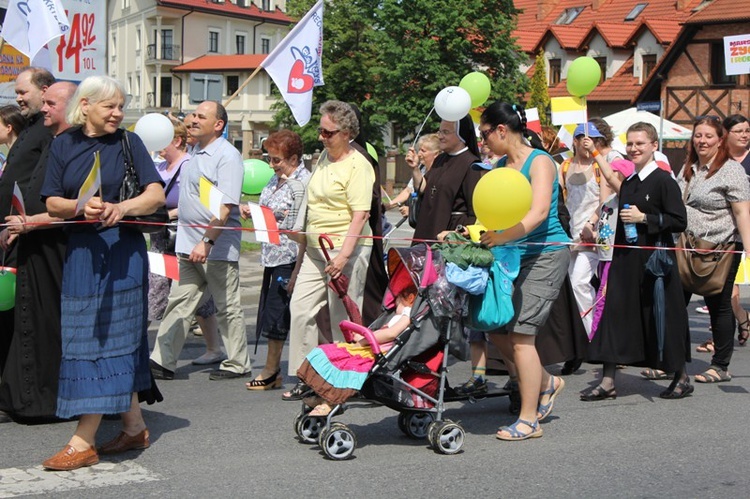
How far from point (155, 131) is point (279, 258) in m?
1.29

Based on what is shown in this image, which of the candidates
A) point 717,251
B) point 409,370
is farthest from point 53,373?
point 717,251

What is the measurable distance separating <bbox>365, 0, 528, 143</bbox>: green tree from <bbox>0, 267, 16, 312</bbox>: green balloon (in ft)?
135

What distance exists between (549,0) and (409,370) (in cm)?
5637

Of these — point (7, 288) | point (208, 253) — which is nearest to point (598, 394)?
point (208, 253)

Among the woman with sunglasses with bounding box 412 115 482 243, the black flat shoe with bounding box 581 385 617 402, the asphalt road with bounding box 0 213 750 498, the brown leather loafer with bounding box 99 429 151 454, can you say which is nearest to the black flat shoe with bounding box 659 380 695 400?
the asphalt road with bounding box 0 213 750 498

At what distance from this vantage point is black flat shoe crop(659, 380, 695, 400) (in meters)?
7.20

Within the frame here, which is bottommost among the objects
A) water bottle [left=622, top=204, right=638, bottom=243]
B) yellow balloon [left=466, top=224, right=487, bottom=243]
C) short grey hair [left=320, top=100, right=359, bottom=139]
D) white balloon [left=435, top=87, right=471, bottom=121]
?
water bottle [left=622, top=204, right=638, bottom=243]

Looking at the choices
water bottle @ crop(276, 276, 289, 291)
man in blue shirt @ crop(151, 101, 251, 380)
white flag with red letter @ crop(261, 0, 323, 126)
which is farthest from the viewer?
white flag with red letter @ crop(261, 0, 323, 126)

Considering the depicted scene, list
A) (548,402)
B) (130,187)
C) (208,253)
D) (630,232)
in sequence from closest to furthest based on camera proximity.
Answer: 1. (130,187)
2. (548,402)
3. (630,232)
4. (208,253)

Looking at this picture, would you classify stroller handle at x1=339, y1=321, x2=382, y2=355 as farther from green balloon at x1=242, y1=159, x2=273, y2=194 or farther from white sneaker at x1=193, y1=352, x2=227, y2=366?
green balloon at x1=242, y1=159, x2=273, y2=194

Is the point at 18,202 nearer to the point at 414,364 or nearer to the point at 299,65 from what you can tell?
the point at 414,364

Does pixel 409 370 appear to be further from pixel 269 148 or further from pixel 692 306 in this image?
pixel 692 306

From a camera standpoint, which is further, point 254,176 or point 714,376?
point 254,176

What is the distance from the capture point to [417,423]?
5879mm
